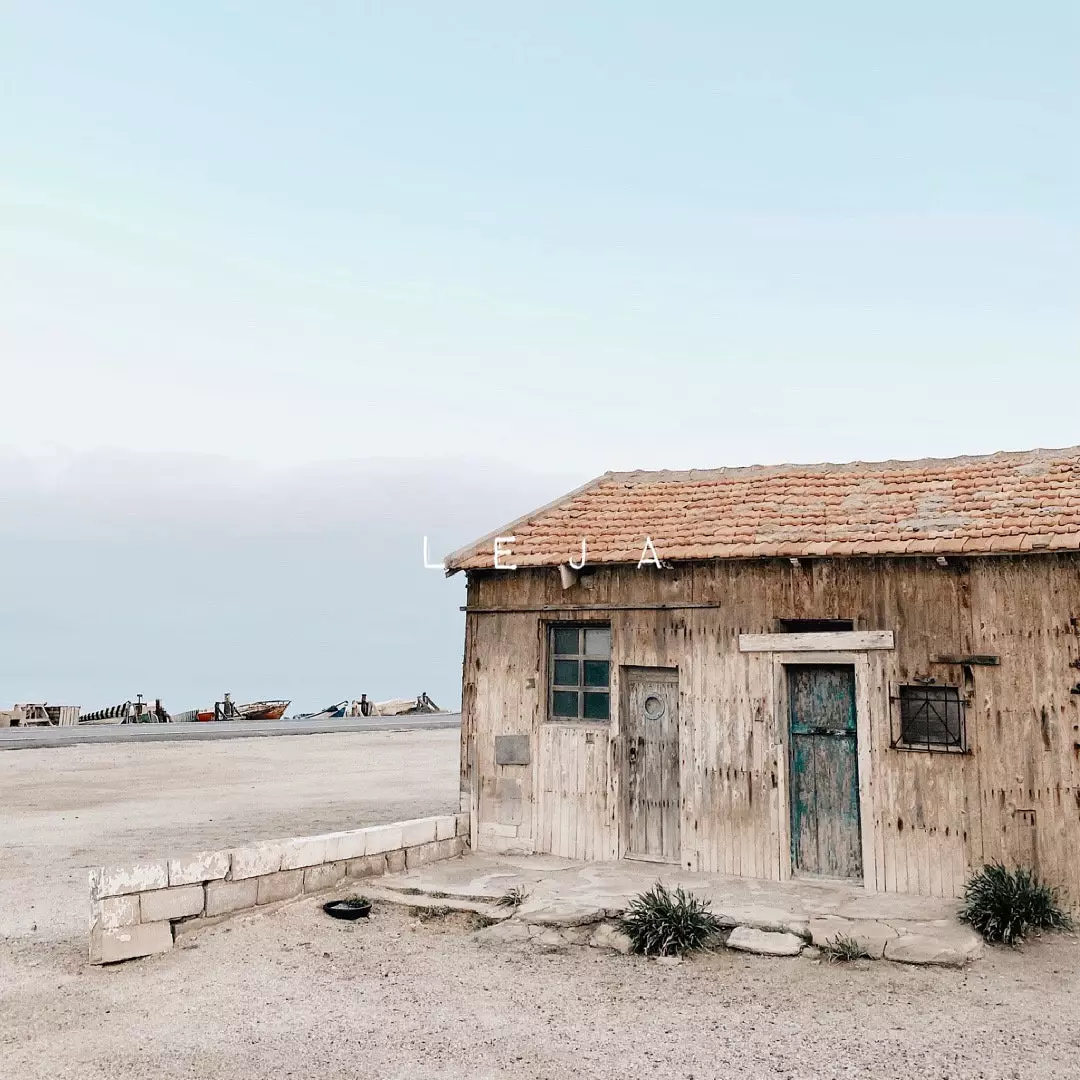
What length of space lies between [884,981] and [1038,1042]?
→ 131cm

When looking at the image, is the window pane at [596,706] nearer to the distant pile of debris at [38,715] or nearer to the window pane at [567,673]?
the window pane at [567,673]

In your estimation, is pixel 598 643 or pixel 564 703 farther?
pixel 564 703

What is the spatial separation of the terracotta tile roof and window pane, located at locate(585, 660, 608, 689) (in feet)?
4.31

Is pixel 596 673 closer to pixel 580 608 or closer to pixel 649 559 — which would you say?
pixel 580 608

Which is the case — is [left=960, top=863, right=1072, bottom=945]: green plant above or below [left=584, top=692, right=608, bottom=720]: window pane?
below

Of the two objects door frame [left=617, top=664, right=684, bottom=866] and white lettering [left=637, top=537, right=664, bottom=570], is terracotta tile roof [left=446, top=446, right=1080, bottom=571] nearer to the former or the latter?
white lettering [left=637, top=537, right=664, bottom=570]

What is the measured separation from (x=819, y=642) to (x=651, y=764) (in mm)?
2407

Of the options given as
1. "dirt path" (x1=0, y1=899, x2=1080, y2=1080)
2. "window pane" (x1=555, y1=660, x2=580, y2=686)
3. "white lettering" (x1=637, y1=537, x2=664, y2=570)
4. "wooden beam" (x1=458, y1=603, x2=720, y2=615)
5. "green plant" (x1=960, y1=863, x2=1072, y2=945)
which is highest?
"white lettering" (x1=637, y1=537, x2=664, y2=570)

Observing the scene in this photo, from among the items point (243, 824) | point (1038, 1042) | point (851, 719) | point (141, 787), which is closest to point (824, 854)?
point (851, 719)

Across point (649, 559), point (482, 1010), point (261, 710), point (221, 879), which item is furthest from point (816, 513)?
point (261, 710)

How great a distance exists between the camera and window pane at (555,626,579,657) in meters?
11.9

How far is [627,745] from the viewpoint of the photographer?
11406 mm

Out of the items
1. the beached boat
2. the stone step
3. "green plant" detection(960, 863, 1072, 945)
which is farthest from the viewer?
the beached boat

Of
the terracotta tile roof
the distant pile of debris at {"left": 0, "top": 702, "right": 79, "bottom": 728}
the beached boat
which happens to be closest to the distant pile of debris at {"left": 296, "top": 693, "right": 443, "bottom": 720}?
the beached boat
